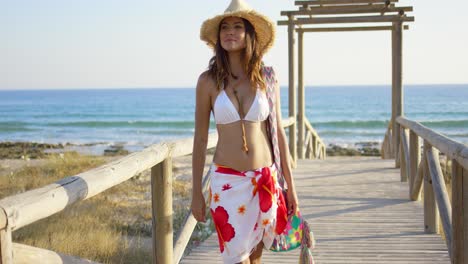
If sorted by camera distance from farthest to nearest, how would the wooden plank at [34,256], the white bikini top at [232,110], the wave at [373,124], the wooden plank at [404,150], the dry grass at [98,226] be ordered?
the wave at [373,124], the wooden plank at [404,150], the dry grass at [98,226], the white bikini top at [232,110], the wooden plank at [34,256]

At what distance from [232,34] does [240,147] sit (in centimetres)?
53

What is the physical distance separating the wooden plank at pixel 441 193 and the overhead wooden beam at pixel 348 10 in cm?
399

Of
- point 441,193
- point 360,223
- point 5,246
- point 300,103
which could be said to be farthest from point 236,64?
point 300,103

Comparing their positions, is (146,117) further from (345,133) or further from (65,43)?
(345,133)

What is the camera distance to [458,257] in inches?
148

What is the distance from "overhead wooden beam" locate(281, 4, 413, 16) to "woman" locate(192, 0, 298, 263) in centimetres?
591

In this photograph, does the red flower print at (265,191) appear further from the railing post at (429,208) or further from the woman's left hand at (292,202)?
the railing post at (429,208)

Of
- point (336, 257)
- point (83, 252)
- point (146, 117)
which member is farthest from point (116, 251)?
point (146, 117)

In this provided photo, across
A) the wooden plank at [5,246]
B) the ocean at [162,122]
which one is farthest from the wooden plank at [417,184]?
the ocean at [162,122]

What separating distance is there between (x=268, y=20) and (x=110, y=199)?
6478 mm

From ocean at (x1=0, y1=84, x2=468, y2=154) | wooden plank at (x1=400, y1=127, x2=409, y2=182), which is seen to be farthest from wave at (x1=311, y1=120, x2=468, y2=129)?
wooden plank at (x1=400, y1=127, x2=409, y2=182)

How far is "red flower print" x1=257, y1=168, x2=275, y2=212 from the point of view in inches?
117

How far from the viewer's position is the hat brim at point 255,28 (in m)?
3.06

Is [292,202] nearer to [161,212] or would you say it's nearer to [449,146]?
[161,212]
